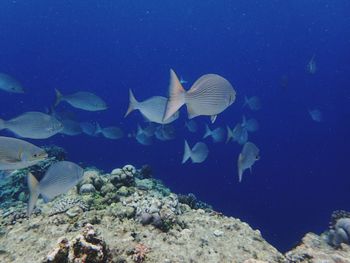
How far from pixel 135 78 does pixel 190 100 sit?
4470cm

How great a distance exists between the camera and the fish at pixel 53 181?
423 centimetres

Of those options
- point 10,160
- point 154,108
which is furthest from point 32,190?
point 154,108

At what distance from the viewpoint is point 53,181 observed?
4355 mm

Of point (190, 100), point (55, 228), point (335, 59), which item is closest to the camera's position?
point (190, 100)

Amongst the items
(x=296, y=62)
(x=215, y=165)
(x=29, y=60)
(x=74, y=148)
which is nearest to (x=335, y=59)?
(x=296, y=62)

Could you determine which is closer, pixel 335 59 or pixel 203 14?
pixel 335 59

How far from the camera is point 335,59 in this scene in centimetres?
4006

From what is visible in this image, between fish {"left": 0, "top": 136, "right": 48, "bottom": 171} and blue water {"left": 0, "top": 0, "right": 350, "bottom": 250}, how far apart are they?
22.5 m

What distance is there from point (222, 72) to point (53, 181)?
4345 centimetres

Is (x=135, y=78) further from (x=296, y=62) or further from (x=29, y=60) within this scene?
(x=296, y=62)

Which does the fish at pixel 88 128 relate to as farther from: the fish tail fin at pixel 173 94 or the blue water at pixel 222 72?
the blue water at pixel 222 72

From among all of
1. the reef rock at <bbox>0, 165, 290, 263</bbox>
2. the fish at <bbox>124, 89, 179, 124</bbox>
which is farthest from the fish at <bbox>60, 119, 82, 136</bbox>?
the reef rock at <bbox>0, 165, 290, 263</bbox>

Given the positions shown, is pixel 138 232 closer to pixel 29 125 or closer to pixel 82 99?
pixel 29 125

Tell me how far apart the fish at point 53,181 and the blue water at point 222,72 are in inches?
859
